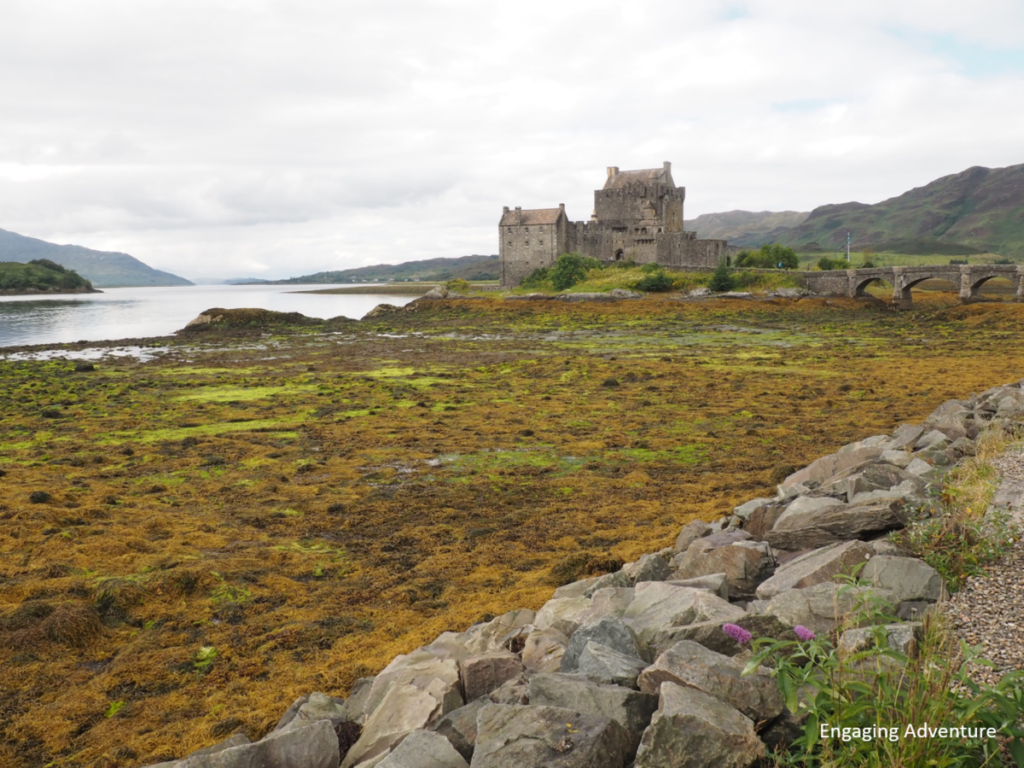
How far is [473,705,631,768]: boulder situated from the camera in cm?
395

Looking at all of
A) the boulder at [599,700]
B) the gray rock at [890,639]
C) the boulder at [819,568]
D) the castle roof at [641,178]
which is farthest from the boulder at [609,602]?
the castle roof at [641,178]

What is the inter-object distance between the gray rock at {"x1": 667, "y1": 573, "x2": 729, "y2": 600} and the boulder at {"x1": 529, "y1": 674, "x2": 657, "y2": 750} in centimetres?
213

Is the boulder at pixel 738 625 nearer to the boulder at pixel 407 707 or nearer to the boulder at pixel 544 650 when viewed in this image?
the boulder at pixel 544 650

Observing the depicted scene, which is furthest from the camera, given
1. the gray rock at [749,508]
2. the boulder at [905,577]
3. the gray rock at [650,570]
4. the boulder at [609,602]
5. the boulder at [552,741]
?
the gray rock at [749,508]

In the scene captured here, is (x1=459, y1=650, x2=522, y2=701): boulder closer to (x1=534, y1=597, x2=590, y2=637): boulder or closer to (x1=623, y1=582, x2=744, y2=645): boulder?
(x1=534, y1=597, x2=590, y2=637): boulder

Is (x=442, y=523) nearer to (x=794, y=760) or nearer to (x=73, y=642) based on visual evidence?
(x=73, y=642)

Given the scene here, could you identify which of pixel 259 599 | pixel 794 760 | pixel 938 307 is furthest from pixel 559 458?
pixel 938 307

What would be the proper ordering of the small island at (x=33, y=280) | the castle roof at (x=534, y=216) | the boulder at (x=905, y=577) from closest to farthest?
1. the boulder at (x=905, y=577)
2. the castle roof at (x=534, y=216)
3. the small island at (x=33, y=280)

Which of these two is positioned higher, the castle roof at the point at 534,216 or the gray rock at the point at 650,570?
the castle roof at the point at 534,216

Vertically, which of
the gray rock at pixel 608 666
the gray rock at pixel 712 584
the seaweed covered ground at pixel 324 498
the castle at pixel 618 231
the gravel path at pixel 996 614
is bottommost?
the seaweed covered ground at pixel 324 498

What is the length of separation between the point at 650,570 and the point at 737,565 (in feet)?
3.46

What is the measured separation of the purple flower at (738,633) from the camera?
477cm

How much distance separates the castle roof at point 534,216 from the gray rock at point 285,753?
87293mm

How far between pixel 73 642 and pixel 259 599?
7.02 feet
